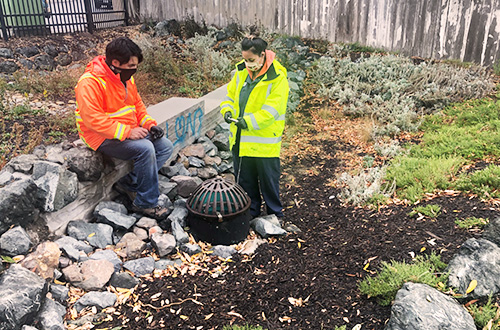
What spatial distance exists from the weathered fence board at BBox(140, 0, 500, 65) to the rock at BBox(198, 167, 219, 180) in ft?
21.1

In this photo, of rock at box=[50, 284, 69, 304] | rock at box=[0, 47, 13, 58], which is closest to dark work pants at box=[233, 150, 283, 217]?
rock at box=[50, 284, 69, 304]

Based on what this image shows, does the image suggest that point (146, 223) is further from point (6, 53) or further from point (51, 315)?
point (6, 53)

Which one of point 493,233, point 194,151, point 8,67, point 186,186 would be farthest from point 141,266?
point 8,67

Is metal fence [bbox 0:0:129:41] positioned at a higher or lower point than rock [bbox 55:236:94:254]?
higher

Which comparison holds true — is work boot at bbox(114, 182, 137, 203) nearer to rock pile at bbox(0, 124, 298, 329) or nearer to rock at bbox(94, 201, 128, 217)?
rock pile at bbox(0, 124, 298, 329)

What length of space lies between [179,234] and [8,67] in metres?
5.85

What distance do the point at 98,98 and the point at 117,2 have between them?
10.1 m

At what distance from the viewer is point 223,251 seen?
4.00 metres

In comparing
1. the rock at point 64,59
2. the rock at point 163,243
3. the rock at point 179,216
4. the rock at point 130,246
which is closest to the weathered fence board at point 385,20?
the rock at point 64,59

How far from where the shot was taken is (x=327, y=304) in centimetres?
322

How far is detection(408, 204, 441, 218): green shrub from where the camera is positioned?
4.21 meters

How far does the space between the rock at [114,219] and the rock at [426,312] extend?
8.22ft

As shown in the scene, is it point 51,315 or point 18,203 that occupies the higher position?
point 18,203

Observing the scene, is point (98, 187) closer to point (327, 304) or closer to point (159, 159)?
point (159, 159)
